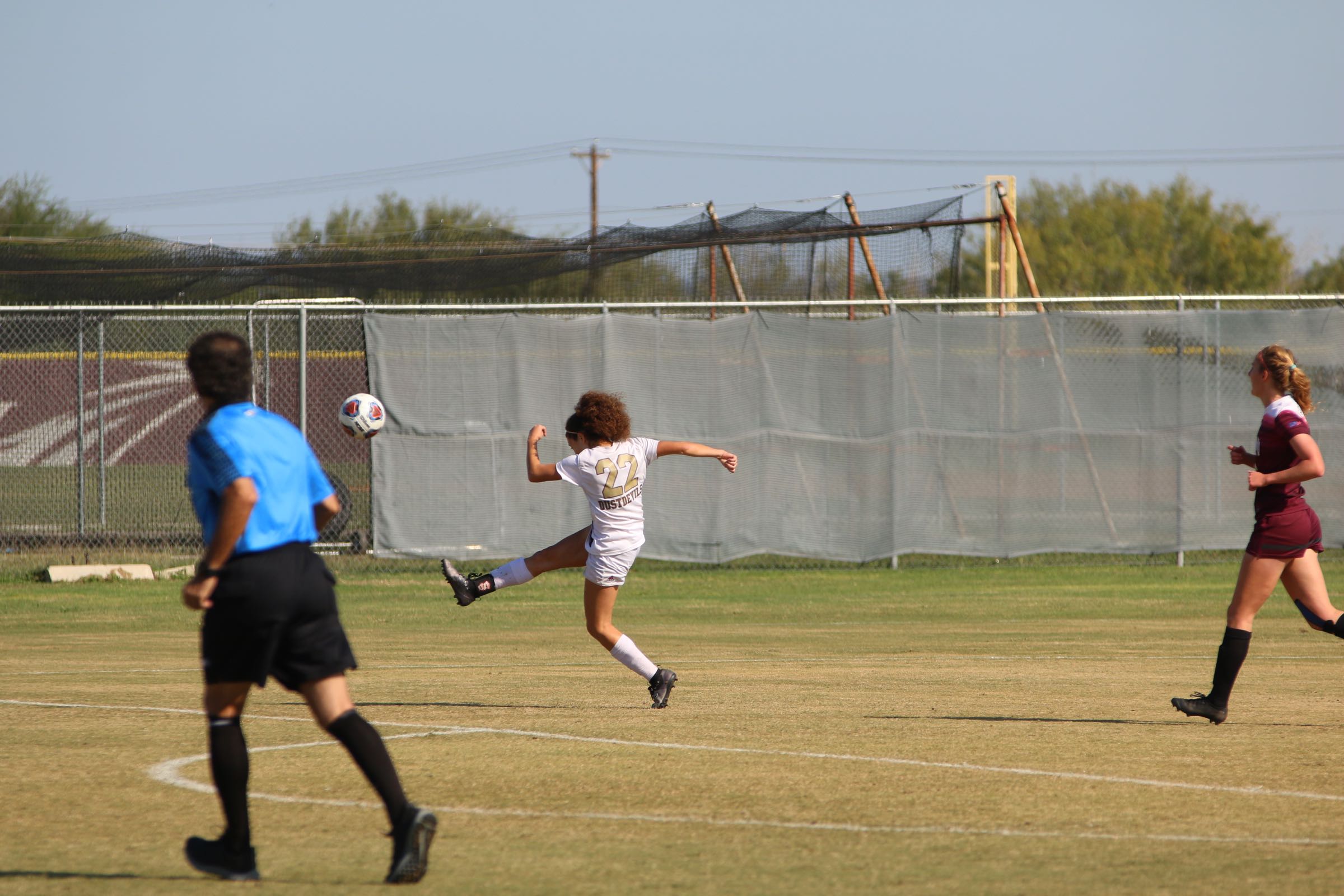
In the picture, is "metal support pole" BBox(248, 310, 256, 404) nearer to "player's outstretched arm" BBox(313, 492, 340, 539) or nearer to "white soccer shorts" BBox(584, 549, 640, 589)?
"white soccer shorts" BBox(584, 549, 640, 589)

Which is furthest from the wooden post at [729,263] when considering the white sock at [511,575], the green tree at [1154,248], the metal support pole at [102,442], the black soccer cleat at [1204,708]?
the green tree at [1154,248]

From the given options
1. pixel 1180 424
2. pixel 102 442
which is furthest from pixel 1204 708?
pixel 102 442

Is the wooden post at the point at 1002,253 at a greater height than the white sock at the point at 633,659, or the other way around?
the wooden post at the point at 1002,253

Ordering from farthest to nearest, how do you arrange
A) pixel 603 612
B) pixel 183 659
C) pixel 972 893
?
pixel 183 659 → pixel 603 612 → pixel 972 893

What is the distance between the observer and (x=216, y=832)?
579cm

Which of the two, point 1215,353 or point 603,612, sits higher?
point 1215,353

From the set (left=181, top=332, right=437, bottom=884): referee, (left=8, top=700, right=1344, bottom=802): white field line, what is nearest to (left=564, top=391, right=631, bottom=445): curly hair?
(left=8, top=700, right=1344, bottom=802): white field line

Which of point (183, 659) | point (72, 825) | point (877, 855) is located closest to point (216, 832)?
point (72, 825)

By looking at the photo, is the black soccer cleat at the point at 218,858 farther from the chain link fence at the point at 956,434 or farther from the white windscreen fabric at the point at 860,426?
the chain link fence at the point at 956,434

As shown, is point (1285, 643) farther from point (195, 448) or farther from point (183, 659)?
point (195, 448)

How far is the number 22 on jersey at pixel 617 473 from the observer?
877 cm

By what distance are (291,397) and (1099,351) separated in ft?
30.0

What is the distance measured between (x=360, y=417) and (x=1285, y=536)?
9658mm

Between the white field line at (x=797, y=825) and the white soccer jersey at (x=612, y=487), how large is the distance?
2.82 m
